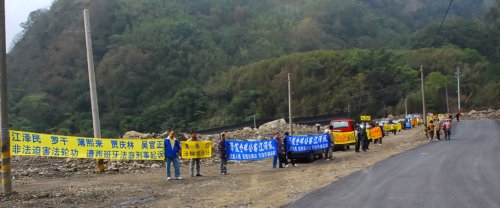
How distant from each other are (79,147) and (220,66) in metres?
122

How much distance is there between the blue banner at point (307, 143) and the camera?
2378 centimetres

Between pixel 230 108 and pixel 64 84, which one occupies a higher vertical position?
pixel 64 84

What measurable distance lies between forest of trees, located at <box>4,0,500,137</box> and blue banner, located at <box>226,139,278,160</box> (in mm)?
72489

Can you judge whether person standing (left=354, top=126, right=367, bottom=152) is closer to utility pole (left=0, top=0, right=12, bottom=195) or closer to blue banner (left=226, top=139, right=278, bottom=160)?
blue banner (left=226, top=139, right=278, bottom=160)

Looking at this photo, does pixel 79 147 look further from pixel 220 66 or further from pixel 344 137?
pixel 220 66

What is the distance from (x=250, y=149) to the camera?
78.1 feet

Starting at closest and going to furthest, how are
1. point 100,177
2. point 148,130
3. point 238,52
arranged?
point 100,177 < point 148,130 < point 238,52

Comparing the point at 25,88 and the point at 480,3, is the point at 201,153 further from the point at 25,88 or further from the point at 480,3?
the point at 480,3

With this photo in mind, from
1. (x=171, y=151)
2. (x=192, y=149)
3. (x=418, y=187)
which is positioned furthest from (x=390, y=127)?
(x=418, y=187)

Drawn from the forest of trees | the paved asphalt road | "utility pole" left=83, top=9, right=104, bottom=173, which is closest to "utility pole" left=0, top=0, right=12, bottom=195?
"utility pole" left=83, top=9, right=104, bottom=173

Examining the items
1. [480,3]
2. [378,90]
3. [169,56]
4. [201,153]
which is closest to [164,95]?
[169,56]

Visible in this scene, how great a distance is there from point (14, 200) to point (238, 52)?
5630 inches

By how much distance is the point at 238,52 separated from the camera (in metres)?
156

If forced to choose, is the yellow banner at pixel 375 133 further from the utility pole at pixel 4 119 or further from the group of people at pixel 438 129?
the utility pole at pixel 4 119
